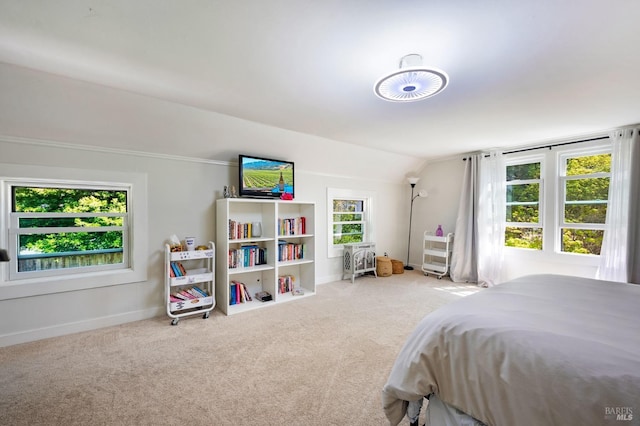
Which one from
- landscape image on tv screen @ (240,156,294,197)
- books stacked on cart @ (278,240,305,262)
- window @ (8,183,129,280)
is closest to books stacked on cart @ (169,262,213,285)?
window @ (8,183,129,280)

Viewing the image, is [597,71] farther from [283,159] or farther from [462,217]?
[283,159]

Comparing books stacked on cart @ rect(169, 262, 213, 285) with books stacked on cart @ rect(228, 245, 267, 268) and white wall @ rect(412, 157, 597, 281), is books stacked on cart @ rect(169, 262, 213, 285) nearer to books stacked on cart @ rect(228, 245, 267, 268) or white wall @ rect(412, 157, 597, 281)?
books stacked on cart @ rect(228, 245, 267, 268)

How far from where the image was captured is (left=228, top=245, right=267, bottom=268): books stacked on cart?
329cm

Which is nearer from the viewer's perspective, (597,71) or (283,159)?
(597,71)

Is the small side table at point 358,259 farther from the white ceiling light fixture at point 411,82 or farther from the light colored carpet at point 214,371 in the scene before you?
the white ceiling light fixture at point 411,82

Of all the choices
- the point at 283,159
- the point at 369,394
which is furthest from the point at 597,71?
the point at 283,159

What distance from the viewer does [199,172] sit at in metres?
3.29

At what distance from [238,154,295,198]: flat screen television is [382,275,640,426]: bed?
8.69 ft

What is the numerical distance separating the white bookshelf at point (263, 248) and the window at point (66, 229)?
41.2 inches

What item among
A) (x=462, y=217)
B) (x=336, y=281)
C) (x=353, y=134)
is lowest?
(x=336, y=281)

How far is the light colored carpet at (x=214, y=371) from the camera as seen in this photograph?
5.12ft

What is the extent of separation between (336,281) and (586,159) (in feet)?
13.1

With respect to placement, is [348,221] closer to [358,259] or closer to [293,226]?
[358,259]

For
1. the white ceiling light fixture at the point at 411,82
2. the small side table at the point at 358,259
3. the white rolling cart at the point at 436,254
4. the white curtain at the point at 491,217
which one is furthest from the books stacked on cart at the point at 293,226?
the white curtain at the point at 491,217
